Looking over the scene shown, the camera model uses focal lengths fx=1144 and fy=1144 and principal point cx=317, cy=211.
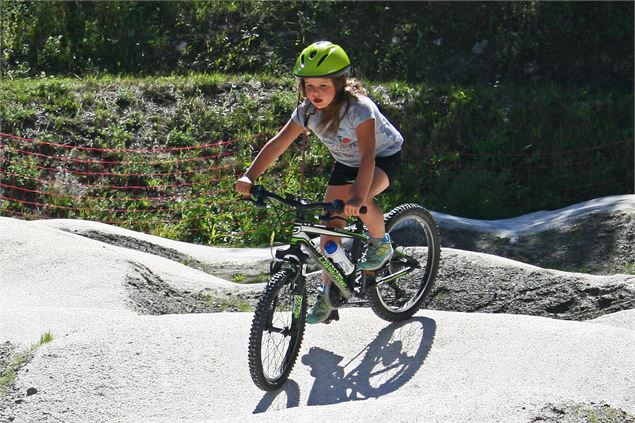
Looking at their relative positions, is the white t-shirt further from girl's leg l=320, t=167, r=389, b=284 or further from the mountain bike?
the mountain bike

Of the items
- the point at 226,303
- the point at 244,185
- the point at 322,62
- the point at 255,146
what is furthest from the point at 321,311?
the point at 255,146

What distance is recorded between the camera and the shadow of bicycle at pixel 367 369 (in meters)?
6.16

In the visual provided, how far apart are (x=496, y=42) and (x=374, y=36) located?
5.43ft

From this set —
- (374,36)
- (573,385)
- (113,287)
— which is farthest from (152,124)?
(573,385)

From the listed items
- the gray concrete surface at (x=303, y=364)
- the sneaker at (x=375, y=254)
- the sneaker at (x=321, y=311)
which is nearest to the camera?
the gray concrete surface at (x=303, y=364)

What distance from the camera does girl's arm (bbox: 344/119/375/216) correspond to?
19.7ft

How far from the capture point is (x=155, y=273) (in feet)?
29.0

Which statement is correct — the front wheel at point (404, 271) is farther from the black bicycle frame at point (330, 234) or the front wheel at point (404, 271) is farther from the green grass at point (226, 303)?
the green grass at point (226, 303)

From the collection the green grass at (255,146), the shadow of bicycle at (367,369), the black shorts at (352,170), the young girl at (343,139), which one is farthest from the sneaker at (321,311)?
the green grass at (255,146)

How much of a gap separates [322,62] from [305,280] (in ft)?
3.98

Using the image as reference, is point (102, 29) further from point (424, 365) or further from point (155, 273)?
point (424, 365)

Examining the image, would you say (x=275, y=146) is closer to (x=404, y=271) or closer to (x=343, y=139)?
(x=343, y=139)

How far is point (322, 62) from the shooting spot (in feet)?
20.2

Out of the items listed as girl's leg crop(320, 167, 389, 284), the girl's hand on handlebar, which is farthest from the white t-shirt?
the girl's hand on handlebar
